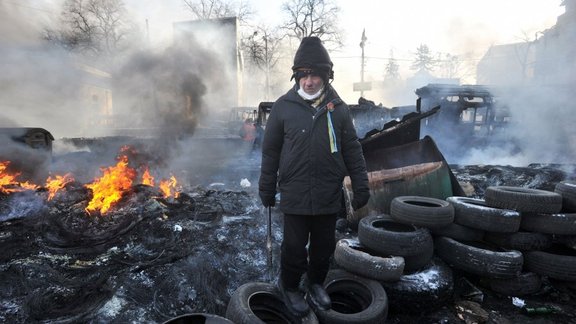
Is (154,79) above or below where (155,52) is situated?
below

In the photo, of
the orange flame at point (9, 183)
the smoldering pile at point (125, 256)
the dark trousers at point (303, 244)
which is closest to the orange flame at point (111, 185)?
the smoldering pile at point (125, 256)

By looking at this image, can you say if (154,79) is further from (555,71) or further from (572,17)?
(572,17)

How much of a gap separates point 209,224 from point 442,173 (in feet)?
13.2

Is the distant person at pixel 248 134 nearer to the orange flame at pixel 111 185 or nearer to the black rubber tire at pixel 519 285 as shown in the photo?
the orange flame at pixel 111 185

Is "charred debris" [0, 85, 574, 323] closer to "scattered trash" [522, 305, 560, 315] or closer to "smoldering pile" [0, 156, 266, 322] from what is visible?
"smoldering pile" [0, 156, 266, 322]

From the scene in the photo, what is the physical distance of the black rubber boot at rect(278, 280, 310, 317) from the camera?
266 cm

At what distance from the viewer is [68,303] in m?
3.29

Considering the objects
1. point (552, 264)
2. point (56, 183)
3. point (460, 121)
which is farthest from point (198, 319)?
point (460, 121)

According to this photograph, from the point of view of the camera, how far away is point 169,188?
7.86 metres

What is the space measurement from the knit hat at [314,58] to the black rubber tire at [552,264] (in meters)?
3.26

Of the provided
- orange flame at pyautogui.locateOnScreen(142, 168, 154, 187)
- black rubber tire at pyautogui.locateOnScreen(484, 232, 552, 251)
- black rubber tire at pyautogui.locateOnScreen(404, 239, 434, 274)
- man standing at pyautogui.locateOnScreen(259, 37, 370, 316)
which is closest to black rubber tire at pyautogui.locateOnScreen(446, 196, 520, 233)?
black rubber tire at pyautogui.locateOnScreen(484, 232, 552, 251)

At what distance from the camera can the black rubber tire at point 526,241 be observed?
3805mm

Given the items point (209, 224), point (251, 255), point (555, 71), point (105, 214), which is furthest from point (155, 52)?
point (555, 71)

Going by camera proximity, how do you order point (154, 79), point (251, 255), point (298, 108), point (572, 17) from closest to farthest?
point (298, 108), point (251, 255), point (154, 79), point (572, 17)
